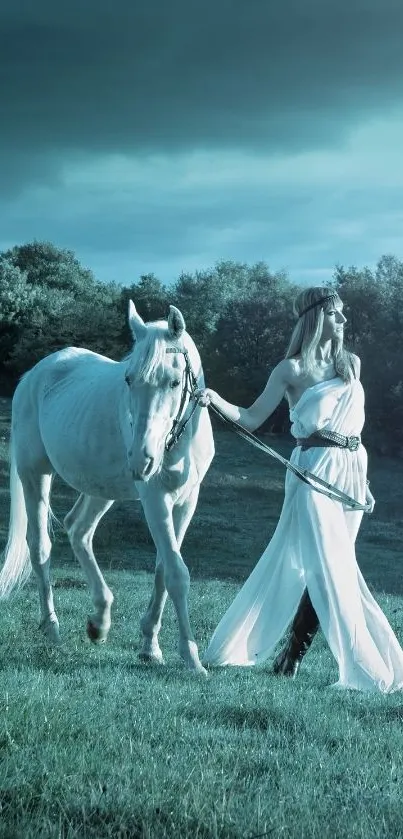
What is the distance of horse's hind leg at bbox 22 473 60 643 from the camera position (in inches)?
363

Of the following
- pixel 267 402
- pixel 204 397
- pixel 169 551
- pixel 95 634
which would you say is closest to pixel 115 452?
pixel 169 551

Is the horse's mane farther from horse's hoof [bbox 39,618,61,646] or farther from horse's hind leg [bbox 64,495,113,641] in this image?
horse's hoof [bbox 39,618,61,646]

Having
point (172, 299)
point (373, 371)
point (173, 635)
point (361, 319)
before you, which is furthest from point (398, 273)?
point (173, 635)

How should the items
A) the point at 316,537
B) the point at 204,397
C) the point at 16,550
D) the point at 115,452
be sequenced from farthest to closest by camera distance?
the point at 16,550 → the point at 115,452 → the point at 316,537 → the point at 204,397

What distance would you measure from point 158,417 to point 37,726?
A: 2560mm

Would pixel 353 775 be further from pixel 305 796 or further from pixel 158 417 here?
pixel 158 417

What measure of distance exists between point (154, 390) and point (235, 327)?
148 feet

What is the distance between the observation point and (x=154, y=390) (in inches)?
273

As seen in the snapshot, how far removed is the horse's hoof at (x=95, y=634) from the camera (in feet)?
29.2

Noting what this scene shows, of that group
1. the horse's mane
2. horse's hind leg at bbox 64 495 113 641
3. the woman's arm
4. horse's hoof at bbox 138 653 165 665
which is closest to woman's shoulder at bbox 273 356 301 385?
the woman's arm

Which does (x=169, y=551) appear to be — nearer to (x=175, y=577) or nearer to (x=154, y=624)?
(x=175, y=577)

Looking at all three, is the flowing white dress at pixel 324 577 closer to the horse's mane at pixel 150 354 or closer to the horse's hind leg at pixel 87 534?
the horse's mane at pixel 150 354

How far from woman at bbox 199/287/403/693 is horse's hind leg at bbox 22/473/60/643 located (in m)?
2.06

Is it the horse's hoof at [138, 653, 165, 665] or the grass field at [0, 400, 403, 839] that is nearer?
the grass field at [0, 400, 403, 839]
